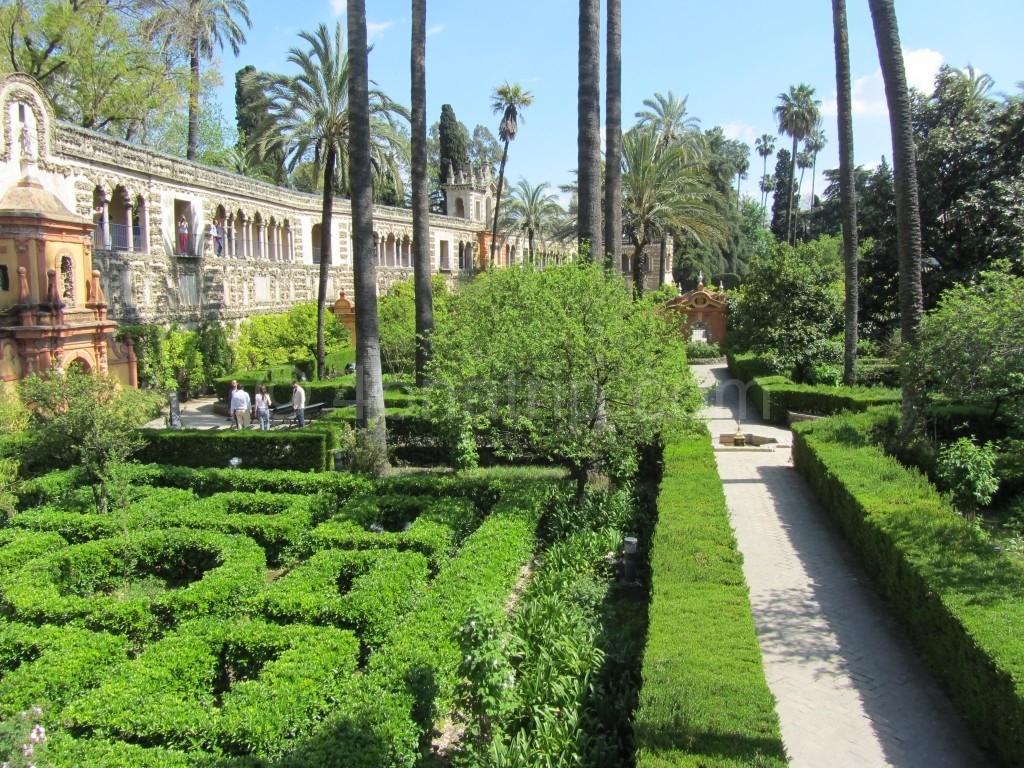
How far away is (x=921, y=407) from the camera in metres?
14.2

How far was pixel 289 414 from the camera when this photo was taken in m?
22.5

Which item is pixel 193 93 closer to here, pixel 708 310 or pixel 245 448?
pixel 245 448

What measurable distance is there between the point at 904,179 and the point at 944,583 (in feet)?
29.2

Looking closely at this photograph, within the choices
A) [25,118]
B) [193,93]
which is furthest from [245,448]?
[193,93]

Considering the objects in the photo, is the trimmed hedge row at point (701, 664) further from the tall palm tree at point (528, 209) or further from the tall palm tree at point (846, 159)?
the tall palm tree at point (528, 209)

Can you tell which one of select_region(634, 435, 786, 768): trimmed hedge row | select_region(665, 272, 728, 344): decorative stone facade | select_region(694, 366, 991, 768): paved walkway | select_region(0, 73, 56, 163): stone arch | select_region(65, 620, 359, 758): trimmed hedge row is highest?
select_region(0, 73, 56, 163): stone arch

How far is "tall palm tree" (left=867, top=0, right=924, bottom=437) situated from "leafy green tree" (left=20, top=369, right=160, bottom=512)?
14.7 m

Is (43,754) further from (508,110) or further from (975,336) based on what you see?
(508,110)

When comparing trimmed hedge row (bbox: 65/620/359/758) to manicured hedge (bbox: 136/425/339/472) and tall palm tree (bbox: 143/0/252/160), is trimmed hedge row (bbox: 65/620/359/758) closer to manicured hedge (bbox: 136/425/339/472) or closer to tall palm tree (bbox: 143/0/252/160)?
manicured hedge (bbox: 136/425/339/472)

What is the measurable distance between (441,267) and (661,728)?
4401 cm

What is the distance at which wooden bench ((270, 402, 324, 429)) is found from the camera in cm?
2111

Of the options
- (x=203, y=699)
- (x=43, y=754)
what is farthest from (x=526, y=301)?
(x=43, y=754)

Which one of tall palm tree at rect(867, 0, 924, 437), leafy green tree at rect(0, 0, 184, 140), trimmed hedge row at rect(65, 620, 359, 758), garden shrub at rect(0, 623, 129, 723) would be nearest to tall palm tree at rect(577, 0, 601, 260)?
tall palm tree at rect(867, 0, 924, 437)

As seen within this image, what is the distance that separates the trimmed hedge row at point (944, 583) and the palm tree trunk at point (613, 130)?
23.9 ft
